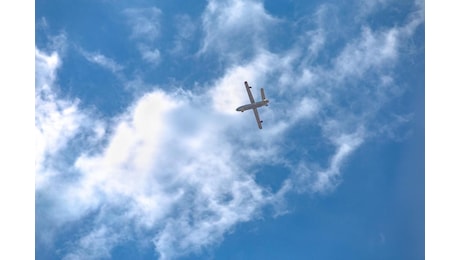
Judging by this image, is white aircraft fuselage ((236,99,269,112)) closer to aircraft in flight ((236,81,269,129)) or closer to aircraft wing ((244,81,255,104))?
aircraft in flight ((236,81,269,129))

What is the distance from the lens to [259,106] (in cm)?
5744

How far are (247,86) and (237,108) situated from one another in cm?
366

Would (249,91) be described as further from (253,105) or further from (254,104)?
(253,105)

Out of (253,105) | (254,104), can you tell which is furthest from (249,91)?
(253,105)

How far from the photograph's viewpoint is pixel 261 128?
191 ft

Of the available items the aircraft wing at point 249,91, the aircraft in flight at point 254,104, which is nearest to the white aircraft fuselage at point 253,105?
the aircraft in flight at point 254,104

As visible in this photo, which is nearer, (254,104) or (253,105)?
(254,104)

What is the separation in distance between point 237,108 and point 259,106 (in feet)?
8.66

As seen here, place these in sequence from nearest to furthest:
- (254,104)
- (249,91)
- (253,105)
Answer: (249,91) → (254,104) → (253,105)

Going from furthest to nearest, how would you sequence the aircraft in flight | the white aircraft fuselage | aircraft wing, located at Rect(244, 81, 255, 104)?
the white aircraft fuselage → the aircraft in flight → aircraft wing, located at Rect(244, 81, 255, 104)

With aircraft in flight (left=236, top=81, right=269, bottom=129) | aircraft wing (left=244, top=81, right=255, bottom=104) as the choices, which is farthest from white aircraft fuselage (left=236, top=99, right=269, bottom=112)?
aircraft wing (left=244, top=81, right=255, bottom=104)

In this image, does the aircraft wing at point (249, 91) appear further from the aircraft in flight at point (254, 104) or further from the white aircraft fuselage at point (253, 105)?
the white aircraft fuselage at point (253, 105)

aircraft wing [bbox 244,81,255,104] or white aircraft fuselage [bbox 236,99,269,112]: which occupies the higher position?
aircraft wing [bbox 244,81,255,104]

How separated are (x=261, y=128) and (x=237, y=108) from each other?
11.7ft
